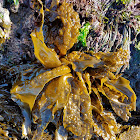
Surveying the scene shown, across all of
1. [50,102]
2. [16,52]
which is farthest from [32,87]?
[16,52]

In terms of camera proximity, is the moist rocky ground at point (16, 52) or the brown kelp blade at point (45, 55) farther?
the moist rocky ground at point (16, 52)

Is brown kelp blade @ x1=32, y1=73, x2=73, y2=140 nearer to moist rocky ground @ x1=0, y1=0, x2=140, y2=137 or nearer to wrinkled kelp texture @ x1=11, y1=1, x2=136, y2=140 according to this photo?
wrinkled kelp texture @ x1=11, y1=1, x2=136, y2=140

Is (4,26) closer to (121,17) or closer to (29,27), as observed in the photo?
(29,27)

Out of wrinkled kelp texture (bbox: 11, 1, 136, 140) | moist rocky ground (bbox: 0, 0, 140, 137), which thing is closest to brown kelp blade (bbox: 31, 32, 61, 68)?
wrinkled kelp texture (bbox: 11, 1, 136, 140)

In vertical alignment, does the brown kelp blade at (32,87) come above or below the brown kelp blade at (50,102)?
above

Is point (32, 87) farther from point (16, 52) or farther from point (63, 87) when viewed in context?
point (16, 52)

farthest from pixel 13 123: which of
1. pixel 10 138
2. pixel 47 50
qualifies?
pixel 47 50

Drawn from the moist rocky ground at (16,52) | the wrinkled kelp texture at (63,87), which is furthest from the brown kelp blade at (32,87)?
the moist rocky ground at (16,52)

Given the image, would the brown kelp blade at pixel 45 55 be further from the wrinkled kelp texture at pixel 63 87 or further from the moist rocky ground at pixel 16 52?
the moist rocky ground at pixel 16 52
